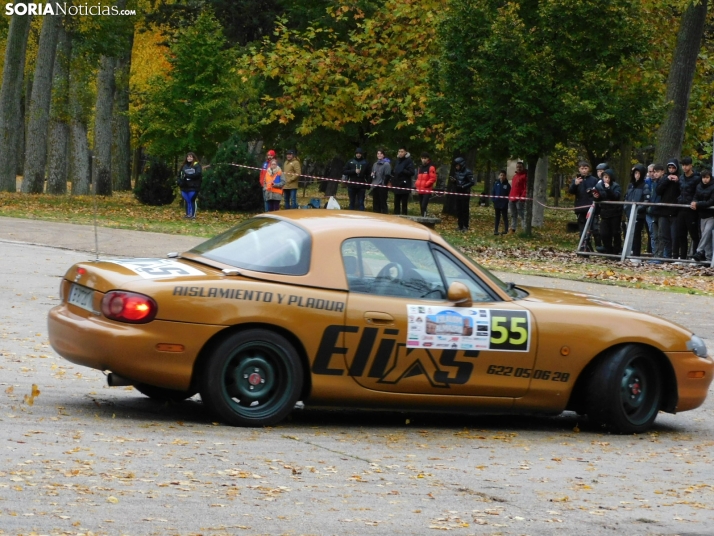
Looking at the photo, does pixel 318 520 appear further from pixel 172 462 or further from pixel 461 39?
pixel 461 39

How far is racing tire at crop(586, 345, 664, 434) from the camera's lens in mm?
8695

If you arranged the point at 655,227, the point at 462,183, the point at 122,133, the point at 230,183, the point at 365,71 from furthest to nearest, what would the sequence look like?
the point at 122,133 → the point at 365,71 → the point at 230,183 → the point at 462,183 → the point at 655,227

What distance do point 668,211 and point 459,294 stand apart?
50.9 feet

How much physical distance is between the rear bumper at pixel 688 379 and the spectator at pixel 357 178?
21.4 meters

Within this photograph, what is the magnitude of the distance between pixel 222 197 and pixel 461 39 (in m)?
9.10

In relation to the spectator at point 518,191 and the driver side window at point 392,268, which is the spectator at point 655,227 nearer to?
the spectator at point 518,191

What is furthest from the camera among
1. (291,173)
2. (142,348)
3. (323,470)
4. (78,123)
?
(78,123)

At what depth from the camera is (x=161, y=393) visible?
8750 mm

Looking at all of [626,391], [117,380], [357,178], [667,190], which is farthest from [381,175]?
[117,380]

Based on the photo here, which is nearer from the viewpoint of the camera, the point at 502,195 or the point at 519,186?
the point at 519,186

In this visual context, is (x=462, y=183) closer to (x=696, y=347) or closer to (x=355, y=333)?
(x=696, y=347)

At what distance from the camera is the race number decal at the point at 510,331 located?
8414 mm

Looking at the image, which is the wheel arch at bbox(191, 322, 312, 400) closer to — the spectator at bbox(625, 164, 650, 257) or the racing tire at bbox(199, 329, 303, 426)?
the racing tire at bbox(199, 329, 303, 426)

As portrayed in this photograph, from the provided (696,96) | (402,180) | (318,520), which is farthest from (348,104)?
(318,520)
